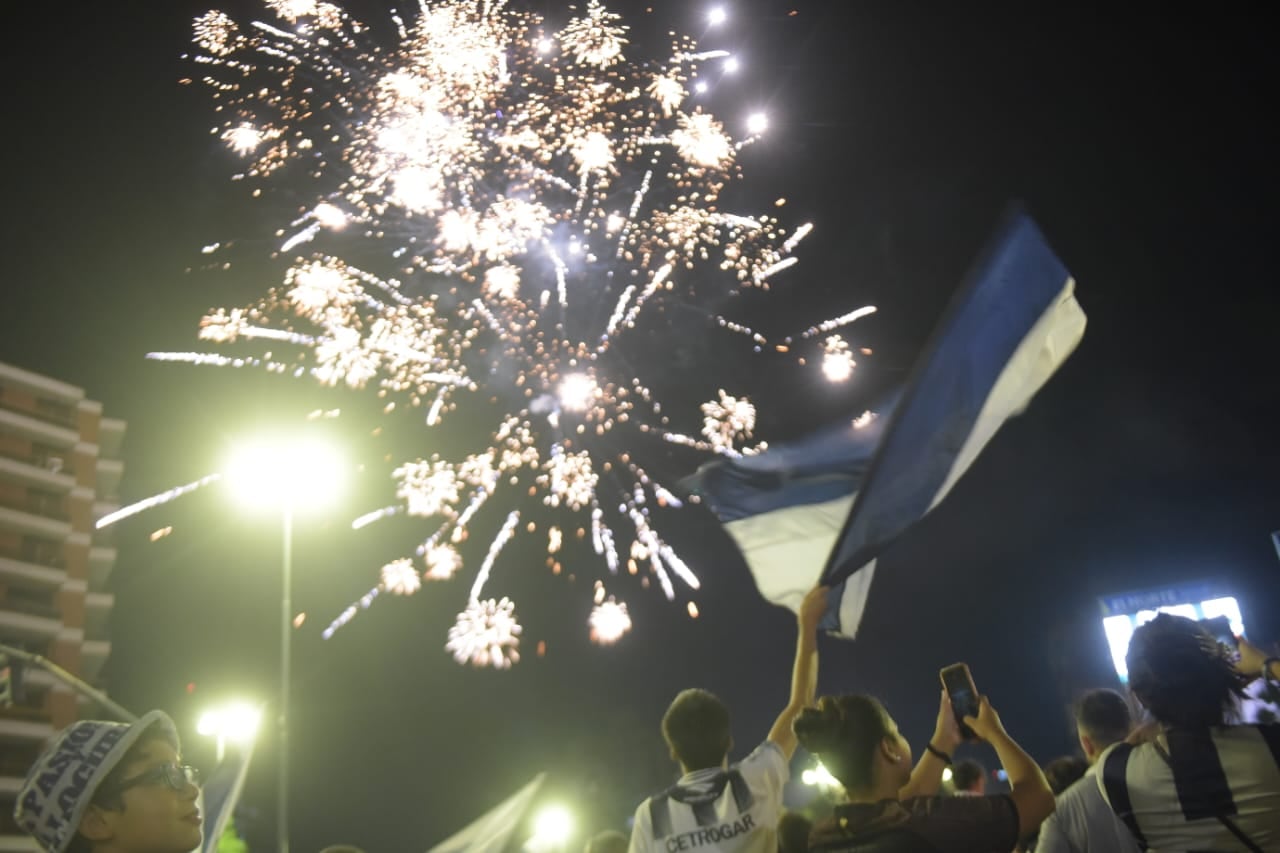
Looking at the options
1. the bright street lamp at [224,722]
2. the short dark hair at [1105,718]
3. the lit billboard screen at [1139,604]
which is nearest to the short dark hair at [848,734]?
the short dark hair at [1105,718]

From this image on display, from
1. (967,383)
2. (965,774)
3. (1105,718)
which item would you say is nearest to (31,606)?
(965,774)

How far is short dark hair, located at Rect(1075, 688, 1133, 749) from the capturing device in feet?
16.7

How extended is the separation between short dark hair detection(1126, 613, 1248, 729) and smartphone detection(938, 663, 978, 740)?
0.61 metres

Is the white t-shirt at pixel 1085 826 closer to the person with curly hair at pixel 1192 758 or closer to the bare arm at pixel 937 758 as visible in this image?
the person with curly hair at pixel 1192 758

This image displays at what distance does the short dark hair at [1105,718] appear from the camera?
510 cm

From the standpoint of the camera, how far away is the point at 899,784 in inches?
159

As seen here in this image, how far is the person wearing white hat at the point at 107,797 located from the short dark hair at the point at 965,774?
5736 mm

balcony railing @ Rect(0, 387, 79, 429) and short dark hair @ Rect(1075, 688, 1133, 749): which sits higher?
balcony railing @ Rect(0, 387, 79, 429)

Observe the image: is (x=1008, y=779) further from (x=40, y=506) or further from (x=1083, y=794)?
(x=40, y=506)

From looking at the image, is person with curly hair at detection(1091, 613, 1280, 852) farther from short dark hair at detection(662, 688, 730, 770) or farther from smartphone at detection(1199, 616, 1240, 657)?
short dark hair at detection(662, 688, 730, 770)

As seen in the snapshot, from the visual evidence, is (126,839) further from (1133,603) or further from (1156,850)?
(1133,603)

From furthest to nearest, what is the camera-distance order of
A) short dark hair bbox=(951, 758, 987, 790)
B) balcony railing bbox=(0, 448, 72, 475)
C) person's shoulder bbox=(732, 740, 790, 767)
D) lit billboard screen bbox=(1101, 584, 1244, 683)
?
balcony railing bbox=(0, 448, 72, 475) < lit billboard screen bbox=(1101, 584, 1244, 683) < short dark hair bbox=(951, 758, 987, 790) < person's shoulder bbox=(732, 740, 790, 767)

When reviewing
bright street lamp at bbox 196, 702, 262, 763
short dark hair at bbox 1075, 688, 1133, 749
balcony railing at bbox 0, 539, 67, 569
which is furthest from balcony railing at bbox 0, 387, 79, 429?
short dark hair at bbox 1075, 688, 1133, 749

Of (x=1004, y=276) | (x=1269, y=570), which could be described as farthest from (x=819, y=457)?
(x=1269, y=570)
